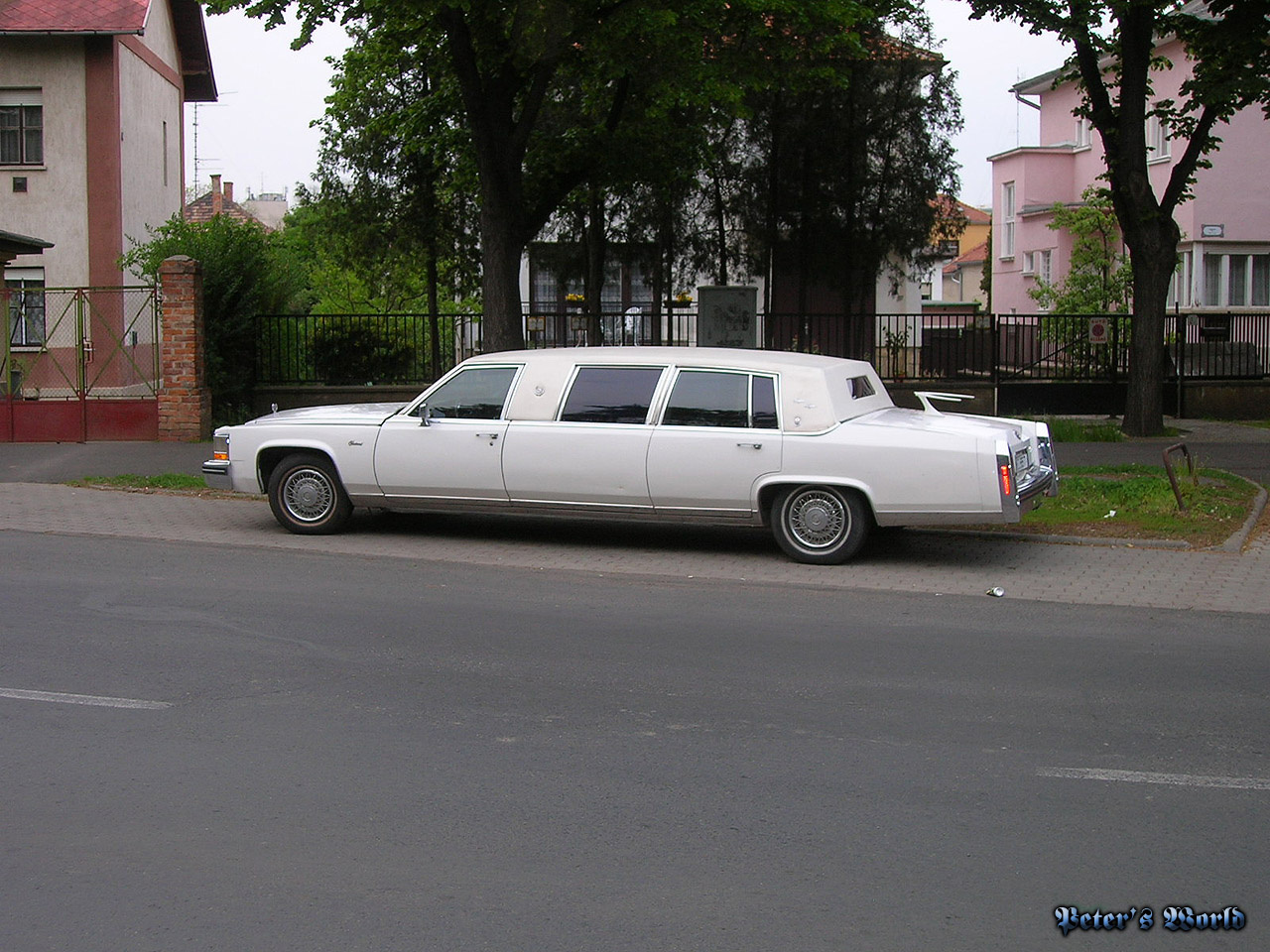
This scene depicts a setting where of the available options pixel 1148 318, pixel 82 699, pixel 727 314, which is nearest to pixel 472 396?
pixel 82 699

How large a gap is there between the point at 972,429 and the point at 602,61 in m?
10.7

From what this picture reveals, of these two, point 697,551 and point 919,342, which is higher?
point 919,342

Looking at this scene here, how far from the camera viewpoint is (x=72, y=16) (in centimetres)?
2773

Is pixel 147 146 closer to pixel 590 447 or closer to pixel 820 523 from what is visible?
pixel 590 447

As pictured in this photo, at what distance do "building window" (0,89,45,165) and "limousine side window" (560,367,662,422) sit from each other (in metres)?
21.8

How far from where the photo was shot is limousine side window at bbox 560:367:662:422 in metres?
10.6

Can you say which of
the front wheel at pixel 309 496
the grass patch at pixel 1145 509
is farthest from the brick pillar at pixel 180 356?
the grass patch at pixel 1145 509

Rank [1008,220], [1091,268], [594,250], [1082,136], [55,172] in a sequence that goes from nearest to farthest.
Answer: [594,250] < [55,172] < [1091,268] < [1082,136] < [1008,220]

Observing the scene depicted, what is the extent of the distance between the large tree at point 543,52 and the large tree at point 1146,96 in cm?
303

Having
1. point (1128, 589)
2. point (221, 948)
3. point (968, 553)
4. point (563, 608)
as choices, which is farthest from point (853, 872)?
point (968, 553)

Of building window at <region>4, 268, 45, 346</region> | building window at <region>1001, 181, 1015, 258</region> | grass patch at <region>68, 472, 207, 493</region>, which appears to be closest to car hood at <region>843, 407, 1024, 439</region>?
grass patch at <region>68, 472, 207, 493</region>

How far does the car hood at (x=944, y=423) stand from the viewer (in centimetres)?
989

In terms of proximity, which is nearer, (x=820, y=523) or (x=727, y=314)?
(x=820, y=523)

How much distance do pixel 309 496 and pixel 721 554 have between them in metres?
3.39
